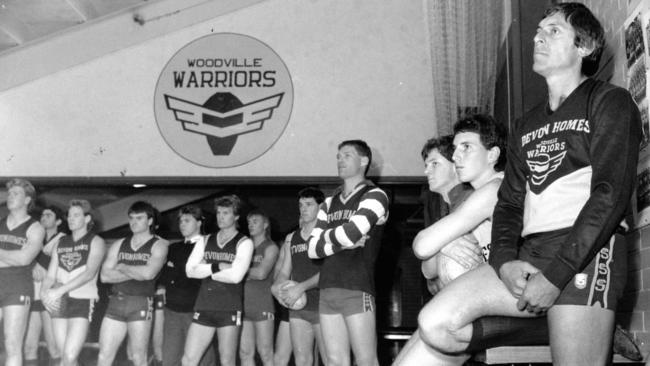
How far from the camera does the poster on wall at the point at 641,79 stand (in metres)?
2.27

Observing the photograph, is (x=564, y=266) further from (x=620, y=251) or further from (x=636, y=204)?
(x=636, y=204)

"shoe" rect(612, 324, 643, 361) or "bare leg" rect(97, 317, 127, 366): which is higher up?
"shoe" rect(612, 324, 643, 361)

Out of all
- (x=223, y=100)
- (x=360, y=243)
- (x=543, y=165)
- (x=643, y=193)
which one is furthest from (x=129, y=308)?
(x=543, y=165)

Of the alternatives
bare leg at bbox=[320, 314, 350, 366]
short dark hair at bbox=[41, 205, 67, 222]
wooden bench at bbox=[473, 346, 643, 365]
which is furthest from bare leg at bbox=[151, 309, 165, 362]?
wooden bench at bbox=[473, 346, 643, 365]

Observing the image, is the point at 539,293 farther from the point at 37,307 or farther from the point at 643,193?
the point at 37,307

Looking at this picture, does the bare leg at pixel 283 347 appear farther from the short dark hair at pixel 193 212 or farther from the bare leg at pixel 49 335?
the bare leg at pixel 49 335

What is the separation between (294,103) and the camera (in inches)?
234

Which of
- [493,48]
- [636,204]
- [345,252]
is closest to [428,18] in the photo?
[493,48]

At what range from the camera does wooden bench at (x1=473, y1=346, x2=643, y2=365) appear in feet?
6.36

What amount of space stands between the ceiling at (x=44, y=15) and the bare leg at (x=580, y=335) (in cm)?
541

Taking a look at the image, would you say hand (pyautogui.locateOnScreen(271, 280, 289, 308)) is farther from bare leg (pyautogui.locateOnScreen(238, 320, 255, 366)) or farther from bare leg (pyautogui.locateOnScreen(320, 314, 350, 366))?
bare leg (pyautogui.locateOnScreen(320, 314, 350, 366))

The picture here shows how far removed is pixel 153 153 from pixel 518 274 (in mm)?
4842

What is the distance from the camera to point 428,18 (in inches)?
158

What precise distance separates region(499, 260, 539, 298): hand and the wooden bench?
0.45 meters
